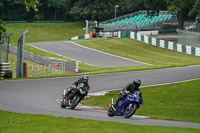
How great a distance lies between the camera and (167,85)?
26.5m

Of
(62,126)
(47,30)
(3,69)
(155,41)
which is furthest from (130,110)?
(47,30)

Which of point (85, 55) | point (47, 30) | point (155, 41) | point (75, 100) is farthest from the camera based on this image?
point (47, 30)

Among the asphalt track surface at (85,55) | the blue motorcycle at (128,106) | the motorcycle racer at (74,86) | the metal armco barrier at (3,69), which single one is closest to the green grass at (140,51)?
the asphalt track surface at (85,55)

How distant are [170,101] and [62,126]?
9880 millimetres

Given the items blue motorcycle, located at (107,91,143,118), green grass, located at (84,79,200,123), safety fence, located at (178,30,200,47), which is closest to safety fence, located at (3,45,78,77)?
green grass, located at (84,79,200,123)

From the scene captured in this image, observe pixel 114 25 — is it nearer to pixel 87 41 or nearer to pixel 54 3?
pixel 87 41

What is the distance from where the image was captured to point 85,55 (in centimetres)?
5253

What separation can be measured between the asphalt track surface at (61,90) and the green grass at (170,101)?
1.63m

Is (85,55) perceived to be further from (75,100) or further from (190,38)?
(75,100)

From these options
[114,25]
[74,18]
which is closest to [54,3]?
[74,18]

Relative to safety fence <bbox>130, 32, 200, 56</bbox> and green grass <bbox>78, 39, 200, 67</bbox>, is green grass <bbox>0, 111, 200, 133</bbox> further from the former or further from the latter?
safety fence <bbox>130, 32, 200, 56</bbox>

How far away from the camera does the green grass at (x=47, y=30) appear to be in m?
90.0

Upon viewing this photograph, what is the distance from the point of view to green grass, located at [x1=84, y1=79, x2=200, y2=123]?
18.7 m

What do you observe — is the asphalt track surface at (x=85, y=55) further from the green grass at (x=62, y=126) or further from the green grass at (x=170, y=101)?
the green grass at (x=62, y=126)
